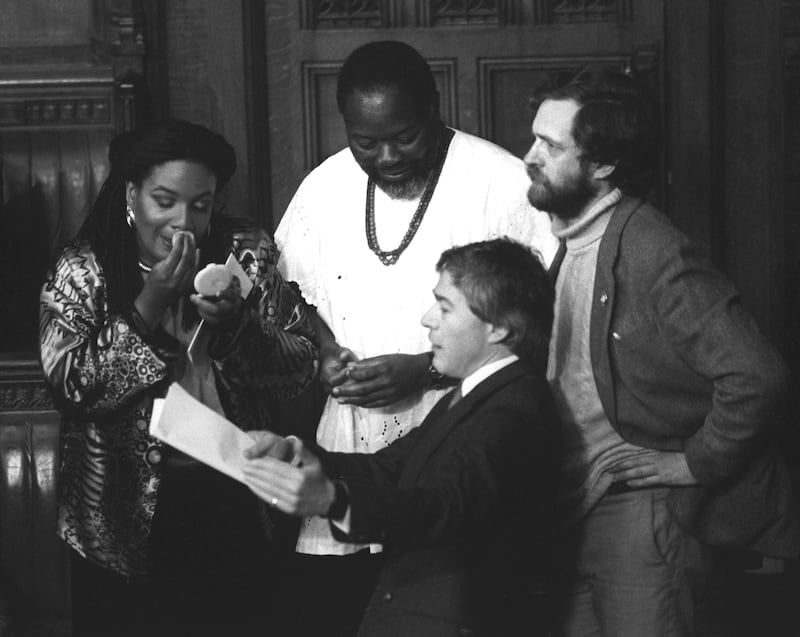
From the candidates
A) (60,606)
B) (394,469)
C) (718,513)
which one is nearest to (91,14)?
(60,606)

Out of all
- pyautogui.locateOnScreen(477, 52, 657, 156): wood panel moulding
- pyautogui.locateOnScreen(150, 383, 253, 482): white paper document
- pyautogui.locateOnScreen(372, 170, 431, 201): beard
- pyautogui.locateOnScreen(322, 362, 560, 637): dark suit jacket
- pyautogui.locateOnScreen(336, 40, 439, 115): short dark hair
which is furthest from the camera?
pyautogui.locateOnScreen(477, 52, 657, 156): wood panel moulding

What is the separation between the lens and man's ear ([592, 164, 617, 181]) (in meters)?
2.82

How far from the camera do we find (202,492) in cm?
298

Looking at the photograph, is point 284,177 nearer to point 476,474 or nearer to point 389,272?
point 389,272

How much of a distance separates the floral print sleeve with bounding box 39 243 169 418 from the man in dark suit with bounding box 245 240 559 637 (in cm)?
42

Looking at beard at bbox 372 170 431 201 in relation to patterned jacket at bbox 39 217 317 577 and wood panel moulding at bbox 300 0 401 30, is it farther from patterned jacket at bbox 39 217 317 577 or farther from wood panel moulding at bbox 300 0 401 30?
wood panel moulding at bbox 300 0 401 30

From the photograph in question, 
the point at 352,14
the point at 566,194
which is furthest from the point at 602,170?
the point at 352,14

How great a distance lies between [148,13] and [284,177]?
2.12ft

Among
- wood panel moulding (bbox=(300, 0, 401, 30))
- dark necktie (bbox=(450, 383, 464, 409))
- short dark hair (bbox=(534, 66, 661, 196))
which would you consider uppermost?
wood panel moulding (bbox=(300, 0, 401, 30))

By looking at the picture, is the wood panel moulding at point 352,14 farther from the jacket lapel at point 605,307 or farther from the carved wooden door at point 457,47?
the jacket lapel at point 605,307

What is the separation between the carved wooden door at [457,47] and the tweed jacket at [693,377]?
1.60 metres

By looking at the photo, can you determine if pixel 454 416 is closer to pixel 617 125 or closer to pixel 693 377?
pixel 693 377

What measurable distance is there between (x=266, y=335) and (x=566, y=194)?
70cm

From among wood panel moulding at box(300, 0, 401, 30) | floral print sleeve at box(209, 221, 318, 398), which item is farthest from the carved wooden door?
floral print sleeve at box(209, 221, 318, 398)
